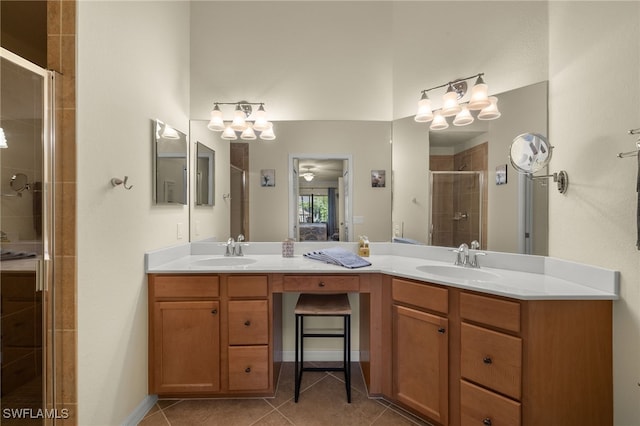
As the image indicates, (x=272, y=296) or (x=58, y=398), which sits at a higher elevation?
(x=272, y=296)

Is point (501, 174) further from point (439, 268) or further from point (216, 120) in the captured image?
point (216, 120)

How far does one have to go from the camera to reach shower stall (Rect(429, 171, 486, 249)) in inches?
72.1

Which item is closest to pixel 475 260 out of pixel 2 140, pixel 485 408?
pixel 485 408

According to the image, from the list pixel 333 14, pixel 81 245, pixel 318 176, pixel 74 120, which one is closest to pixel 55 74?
pixel 74 120

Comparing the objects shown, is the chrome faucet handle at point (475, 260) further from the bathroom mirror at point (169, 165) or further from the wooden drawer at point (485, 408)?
the bathroom mirror at point (169, 165)

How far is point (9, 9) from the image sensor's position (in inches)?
62.9

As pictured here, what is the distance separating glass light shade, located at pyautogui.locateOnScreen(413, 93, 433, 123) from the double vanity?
98 centimetres

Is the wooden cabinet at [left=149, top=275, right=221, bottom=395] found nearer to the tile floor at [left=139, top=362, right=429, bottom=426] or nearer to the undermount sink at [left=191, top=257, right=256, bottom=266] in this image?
the tile floor at [left=139, top=362, right=429, bottom=426]

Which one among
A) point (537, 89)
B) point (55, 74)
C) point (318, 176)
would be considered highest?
point (537, 89)

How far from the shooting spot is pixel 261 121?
2.15 metres

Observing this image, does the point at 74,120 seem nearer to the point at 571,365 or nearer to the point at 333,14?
the point at 333,14

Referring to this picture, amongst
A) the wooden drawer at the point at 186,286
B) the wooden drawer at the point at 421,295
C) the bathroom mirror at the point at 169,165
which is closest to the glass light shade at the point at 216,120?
the bathroom mirror at the point at 169,165

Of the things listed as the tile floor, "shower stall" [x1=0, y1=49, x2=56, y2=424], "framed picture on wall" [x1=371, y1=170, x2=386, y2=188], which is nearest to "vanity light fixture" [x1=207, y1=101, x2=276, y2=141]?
"framed picture on wall" [x1=371, y1=170, x2=386, y2=188]

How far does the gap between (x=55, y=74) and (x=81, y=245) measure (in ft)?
2.41
